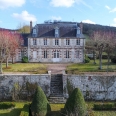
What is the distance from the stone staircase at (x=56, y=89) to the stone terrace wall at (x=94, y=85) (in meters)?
0.66

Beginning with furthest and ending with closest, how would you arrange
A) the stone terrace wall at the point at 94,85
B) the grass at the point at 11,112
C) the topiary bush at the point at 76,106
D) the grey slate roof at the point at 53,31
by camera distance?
the grey slate roof at the point at 53,31 < the stone terrace wall at the point at 94,85 < the grass at the point at 11,112 < the topiary bush at the point at 76,106

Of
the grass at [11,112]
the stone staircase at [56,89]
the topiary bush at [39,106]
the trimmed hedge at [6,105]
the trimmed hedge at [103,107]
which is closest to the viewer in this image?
the topiary bush at [39,106]

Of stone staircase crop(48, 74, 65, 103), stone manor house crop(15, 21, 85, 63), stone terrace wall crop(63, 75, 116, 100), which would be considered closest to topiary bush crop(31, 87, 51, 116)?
stone staircase crop(48, 74, 65, 103)

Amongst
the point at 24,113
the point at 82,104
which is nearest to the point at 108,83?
the point at 82,104

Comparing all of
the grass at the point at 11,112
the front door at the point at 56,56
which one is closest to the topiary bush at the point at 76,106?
the grass at the point at 11,112

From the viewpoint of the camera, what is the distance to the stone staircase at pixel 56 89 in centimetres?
1843

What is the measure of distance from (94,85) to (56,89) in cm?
371

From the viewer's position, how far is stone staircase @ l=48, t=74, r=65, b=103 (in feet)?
60.5

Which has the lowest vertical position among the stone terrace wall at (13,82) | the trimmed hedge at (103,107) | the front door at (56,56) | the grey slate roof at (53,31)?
the trimmed hedge at (103,107)

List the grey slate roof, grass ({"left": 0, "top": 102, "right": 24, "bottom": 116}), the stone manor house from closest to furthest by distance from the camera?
grass ({"left": 0, "top": 102, "right": 24, "bottom": 116})
the stone manor house
the grey slate roof

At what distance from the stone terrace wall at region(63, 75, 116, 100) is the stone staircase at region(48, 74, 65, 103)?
26.2 inches

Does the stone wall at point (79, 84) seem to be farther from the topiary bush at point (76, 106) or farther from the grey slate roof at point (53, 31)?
the grey slate roof at point (53, 31)

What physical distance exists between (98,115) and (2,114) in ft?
23.7

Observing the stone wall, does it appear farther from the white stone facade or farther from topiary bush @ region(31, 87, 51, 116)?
the white stone facade
